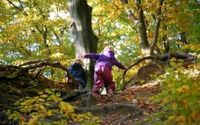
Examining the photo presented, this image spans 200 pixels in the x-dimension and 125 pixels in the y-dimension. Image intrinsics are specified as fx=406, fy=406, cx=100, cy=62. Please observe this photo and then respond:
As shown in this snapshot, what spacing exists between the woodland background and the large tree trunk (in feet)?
0.10

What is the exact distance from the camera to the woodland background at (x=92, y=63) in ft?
15.8

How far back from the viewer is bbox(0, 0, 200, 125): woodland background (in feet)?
15.8

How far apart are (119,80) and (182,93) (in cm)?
→ 2087

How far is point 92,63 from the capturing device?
12.1m

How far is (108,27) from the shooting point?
28062 mm

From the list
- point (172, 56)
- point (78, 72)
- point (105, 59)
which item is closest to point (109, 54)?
point (105, 59)

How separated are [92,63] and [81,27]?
3.75 feet

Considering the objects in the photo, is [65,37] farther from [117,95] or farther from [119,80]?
[117,95]

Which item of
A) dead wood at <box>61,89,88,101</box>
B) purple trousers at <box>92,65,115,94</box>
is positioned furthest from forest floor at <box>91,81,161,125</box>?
dead wood at <box>61,89,88,101</box>

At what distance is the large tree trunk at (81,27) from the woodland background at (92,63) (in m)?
0.03

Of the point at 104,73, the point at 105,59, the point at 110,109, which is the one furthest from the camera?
the point at 105,59

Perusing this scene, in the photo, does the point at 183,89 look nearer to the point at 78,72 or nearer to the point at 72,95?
the point at 72,95

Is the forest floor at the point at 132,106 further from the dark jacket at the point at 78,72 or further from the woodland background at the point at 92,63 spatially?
the dark jacket at the point at 78,72

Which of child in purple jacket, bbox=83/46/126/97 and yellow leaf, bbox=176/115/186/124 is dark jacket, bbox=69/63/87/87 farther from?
yellow leaf, bbox=176/115/186/124
